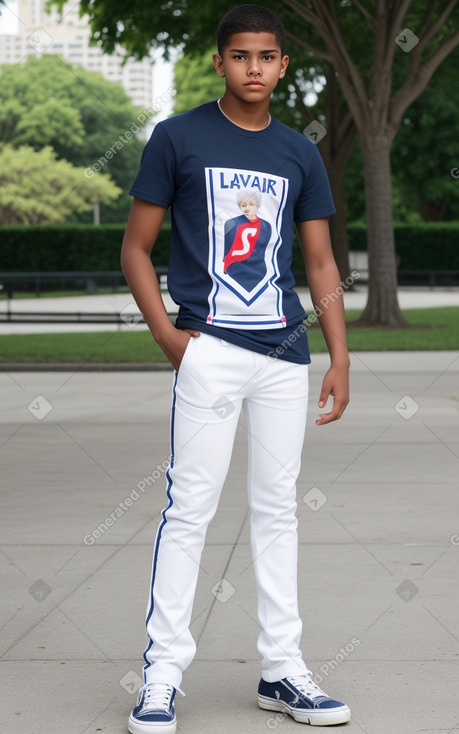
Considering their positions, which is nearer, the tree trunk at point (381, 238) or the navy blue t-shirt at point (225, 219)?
the navy blue t-shirt at point (225, 219)

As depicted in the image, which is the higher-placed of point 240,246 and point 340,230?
point 240,246

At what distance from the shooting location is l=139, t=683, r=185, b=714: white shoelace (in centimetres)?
352

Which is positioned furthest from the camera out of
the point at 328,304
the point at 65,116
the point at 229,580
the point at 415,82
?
the point at 65,116

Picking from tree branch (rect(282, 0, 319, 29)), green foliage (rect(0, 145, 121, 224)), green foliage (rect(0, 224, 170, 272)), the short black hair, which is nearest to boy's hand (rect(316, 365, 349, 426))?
the short black hair

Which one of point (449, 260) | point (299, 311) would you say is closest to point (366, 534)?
point (299, 311)

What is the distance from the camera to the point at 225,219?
11.7ft

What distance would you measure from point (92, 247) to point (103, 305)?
1519cm

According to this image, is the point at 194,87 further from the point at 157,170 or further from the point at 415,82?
the point at 157,170

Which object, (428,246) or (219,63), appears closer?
(219,63)

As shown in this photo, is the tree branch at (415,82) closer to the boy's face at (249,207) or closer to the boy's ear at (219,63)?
the boy's ear at (219,63)

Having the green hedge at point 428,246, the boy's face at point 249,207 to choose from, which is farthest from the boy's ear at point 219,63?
the green hedge at point 428,246

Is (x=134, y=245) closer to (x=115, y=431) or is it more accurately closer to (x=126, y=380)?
(x=115, y=431)

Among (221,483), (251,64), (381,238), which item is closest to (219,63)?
(251,64)

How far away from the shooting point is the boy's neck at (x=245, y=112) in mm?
3623
